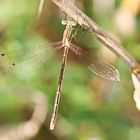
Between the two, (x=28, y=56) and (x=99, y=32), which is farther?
(x=28, y=56)

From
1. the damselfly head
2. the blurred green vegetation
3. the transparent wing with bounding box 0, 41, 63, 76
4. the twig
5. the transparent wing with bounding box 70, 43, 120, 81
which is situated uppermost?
the twig

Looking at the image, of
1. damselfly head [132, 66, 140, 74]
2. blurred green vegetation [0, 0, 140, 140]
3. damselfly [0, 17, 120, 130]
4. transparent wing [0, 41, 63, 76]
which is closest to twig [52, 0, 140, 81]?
damselfly head [132, 66, 140, 74]

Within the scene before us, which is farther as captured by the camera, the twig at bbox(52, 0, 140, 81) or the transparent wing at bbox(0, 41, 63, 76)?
the transparent wing at bbox(0, 41, 63, 76)

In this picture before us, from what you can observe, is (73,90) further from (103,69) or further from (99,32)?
(99,32)

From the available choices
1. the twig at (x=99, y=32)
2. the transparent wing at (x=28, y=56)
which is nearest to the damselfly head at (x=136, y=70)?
the twig at (x=99, y=32)

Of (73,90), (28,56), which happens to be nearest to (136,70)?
(28,56)

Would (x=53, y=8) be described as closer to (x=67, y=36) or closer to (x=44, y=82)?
(x=44, y=82)

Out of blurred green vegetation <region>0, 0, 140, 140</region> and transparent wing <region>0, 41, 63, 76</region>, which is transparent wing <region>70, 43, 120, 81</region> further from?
blurred green vegetation <region>0, 0, 140, 140</region>

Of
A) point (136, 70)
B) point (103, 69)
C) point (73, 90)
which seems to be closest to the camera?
point (136, 70)

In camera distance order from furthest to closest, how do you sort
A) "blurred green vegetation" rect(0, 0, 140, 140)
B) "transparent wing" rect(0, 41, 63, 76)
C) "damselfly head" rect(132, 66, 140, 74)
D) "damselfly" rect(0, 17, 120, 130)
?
"blurred green vegetation" rect(0, 0, 140, 140) → "transparent wing" rect(0, 41, 63, 76) → "damselfly" rect(0, 17, 120, 130) → "damselfly head" rect(132, 66, 140, 74)
